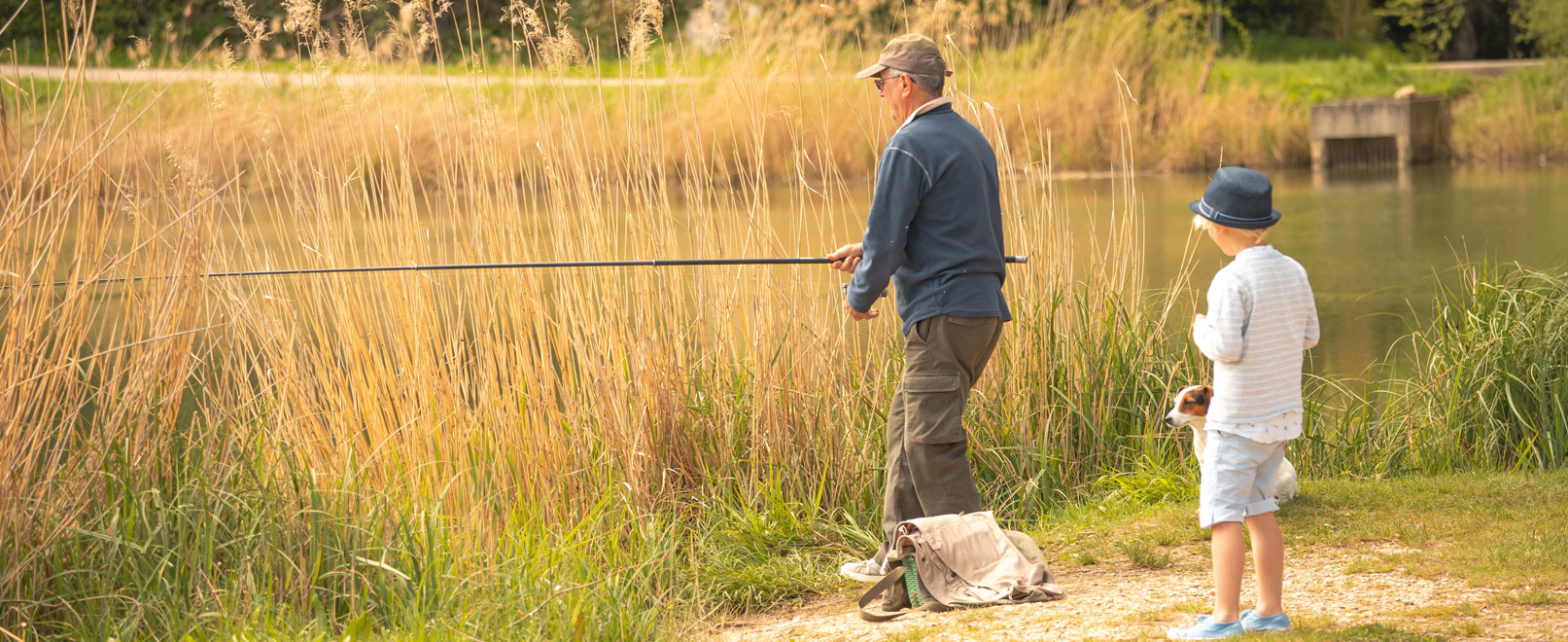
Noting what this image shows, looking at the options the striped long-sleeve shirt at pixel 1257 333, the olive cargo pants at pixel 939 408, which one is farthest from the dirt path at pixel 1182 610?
the striped long-sleeve shirt at pixel 1257 333

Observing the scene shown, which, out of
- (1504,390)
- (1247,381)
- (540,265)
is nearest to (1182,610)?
(1247,381)

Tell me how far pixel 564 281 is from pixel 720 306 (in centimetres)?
46

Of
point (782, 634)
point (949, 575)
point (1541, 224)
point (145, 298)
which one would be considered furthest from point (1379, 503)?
point (1541, 224)

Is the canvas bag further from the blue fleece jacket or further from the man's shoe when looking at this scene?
the blue fleece jacket

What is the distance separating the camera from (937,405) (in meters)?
3.20

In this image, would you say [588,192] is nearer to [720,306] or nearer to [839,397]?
[720,306]

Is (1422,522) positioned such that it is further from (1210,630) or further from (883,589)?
(883,589)

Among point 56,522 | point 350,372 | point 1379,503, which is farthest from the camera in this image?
point 350,372

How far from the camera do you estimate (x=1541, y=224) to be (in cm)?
1009

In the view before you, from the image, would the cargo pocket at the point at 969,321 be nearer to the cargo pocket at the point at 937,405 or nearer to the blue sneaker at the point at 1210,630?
the cargo pocket at the point at 937,405

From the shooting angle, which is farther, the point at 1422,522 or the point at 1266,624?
the point at 1422,522

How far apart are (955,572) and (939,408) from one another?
0.37 metres

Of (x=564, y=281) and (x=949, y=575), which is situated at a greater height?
(x=564, y=281)

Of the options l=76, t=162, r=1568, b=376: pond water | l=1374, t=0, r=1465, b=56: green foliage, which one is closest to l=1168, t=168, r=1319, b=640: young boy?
l=76, t=162, r=1568, b=376: pond water
